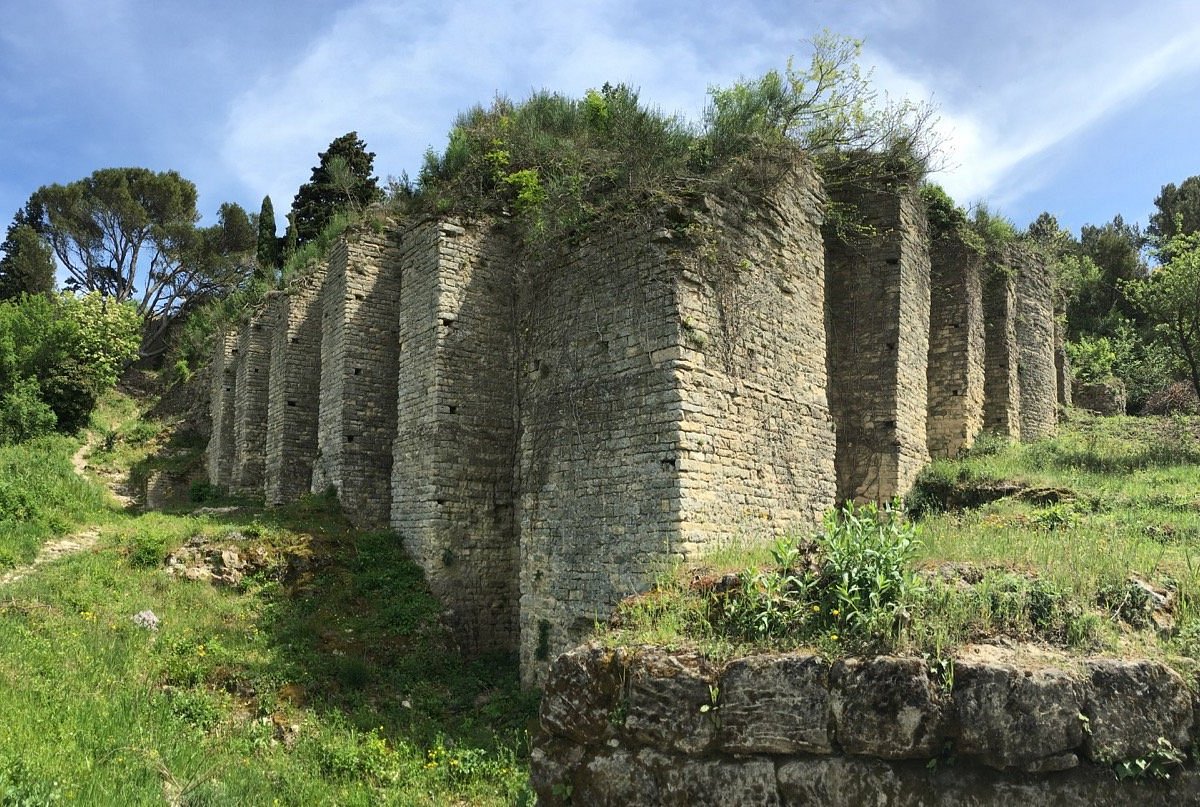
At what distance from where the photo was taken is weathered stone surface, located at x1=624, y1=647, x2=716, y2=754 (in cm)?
543

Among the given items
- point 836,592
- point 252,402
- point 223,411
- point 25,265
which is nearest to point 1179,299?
point 836,592

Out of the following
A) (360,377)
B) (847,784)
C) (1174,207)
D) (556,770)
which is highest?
(1174,207)

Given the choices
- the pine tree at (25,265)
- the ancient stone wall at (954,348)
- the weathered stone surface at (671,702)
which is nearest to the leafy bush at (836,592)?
the weathered stone surface at (671,702)

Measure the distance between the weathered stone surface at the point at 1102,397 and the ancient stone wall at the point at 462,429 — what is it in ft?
57.6

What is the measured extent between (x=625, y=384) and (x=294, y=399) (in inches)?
441

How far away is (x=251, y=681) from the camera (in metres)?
9.55

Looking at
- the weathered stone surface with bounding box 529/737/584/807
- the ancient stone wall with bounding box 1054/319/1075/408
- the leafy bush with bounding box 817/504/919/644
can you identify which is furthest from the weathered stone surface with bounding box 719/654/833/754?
the ancient stone wall with bounding box 1054/319/1075/408

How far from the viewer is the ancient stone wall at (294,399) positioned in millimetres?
17734

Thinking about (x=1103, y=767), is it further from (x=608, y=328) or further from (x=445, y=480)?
(x=445, y=480)

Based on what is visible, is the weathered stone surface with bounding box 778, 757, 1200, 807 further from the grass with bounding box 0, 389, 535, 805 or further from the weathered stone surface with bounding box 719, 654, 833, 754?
the grass with bounding box 0, 389, 535, 805

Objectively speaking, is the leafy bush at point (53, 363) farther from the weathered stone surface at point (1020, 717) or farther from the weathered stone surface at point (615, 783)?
the weathered stone surface at point (1020, 717)

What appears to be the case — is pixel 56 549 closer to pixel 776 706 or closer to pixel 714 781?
pixel 714 781

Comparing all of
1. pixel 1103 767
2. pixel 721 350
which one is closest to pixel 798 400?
pixel 721 350

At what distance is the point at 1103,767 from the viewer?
4.58 m
